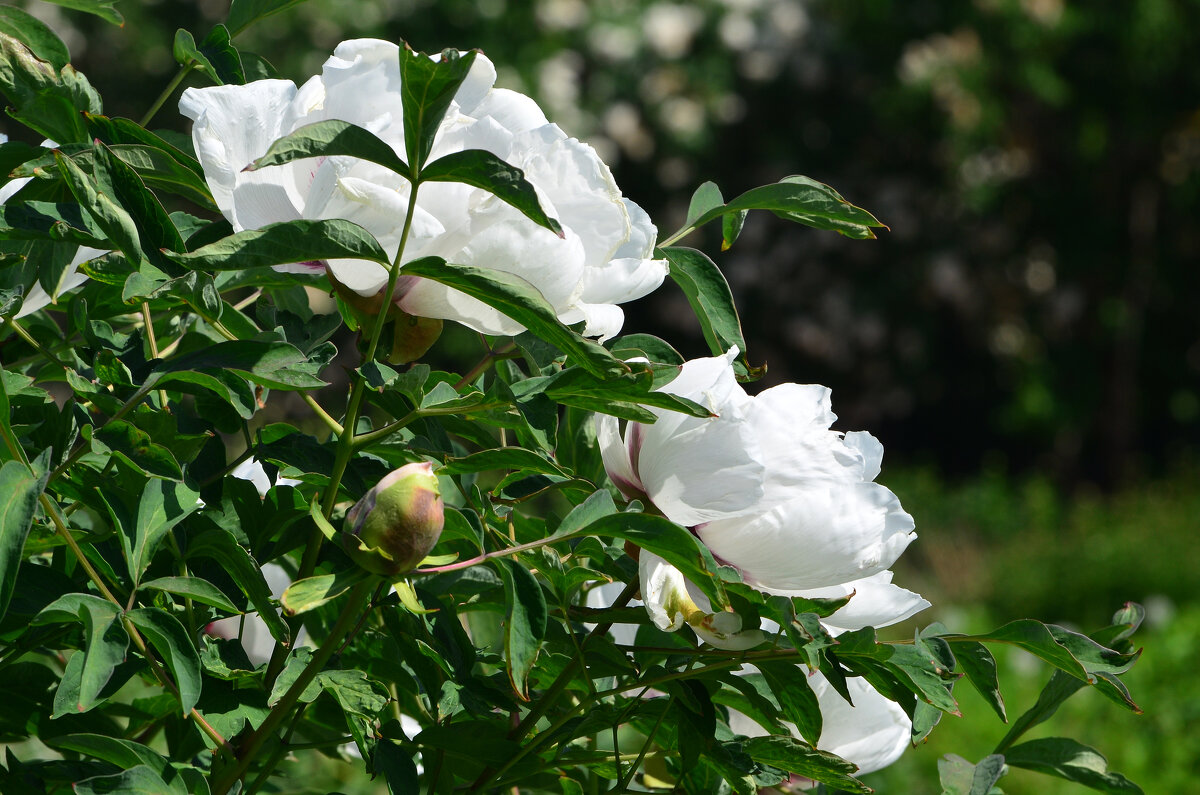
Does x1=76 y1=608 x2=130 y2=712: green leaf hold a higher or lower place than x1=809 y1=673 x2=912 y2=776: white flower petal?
higher

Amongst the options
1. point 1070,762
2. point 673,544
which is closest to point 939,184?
point 1070,762

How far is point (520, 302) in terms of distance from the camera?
44 cm

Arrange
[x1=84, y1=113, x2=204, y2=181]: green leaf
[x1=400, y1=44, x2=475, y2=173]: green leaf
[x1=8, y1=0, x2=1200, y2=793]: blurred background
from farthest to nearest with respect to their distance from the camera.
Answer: [x1=8, y1=0, x2=1200, y2=793]: blurred background, [x1=84, y1=113, x2=204, y2=181]: green leaf, [x1=400, y1=44, x2=475, y2=173]: green leaf

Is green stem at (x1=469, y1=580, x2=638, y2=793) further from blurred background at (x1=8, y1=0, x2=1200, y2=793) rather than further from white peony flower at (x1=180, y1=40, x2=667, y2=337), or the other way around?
blurred background at (x1=8, y1=0, x2=1200, y2=793)

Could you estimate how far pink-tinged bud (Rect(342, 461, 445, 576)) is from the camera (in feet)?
1.50

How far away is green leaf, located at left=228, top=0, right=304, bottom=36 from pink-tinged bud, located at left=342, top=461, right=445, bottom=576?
300mm

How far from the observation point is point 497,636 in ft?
2.60

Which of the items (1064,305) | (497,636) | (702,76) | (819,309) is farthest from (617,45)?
(497,636)

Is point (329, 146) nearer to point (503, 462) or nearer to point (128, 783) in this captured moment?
point (503, 462)

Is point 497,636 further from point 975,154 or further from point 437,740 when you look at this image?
point 975,154

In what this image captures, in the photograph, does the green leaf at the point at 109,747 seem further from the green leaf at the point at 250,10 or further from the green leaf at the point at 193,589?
the green leaf at the point at 250,10

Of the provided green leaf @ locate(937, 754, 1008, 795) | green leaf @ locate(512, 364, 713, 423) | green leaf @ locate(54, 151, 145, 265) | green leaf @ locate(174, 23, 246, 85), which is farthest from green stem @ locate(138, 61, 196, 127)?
green leaf @ locate(937, 754, 1008, 795)

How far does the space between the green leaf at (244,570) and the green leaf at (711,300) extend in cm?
24

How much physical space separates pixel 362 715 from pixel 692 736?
0.15 meters
